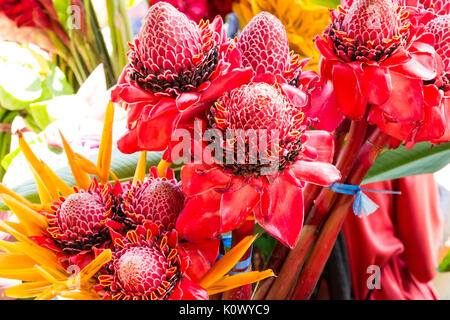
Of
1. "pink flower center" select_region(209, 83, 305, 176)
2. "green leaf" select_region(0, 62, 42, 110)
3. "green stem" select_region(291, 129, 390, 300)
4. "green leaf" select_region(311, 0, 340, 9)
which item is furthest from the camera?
"green leaf" select_region(0, 62, 42, 110)

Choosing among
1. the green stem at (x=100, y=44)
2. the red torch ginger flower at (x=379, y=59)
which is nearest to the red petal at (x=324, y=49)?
the red torch ginger flower at (x=379, y=59)

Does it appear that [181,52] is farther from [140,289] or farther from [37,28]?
[37,28]

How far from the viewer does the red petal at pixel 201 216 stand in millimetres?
237

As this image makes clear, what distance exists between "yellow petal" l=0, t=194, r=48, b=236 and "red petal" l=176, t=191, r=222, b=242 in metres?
0.08

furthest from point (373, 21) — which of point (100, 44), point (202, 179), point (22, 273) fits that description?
point (100, 44)

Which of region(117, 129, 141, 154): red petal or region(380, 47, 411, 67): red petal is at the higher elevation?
region(380, 47, 411, 67): red petal

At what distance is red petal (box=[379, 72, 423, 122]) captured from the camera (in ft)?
0.81

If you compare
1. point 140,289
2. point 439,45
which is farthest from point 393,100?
point 140,289

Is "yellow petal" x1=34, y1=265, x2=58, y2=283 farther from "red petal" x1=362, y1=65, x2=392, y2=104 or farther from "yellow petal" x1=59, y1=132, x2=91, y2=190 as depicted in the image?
"red petal" x1=362, y1=65, x2=392, y2=104

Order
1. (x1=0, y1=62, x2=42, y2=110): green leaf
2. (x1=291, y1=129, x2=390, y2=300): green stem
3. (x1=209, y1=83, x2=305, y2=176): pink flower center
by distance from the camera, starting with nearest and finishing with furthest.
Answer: (x1=209, y1=83, x2=305, y2=176): pink flower center, (x1=291, y1=129, x2=390, y2=300): green stem, (x1=0, y1=62, x2=42, y2=110): green leaf

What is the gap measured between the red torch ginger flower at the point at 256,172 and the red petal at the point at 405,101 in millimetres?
49

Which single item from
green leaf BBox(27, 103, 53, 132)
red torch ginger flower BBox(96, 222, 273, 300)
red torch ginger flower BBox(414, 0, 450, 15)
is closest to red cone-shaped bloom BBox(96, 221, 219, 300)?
red torch ginger flower BBox(96, 222, 273, 300)

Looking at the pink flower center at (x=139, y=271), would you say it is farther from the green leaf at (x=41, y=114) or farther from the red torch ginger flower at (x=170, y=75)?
the green leaf at (x=41, y=114)

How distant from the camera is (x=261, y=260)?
0.47 m
